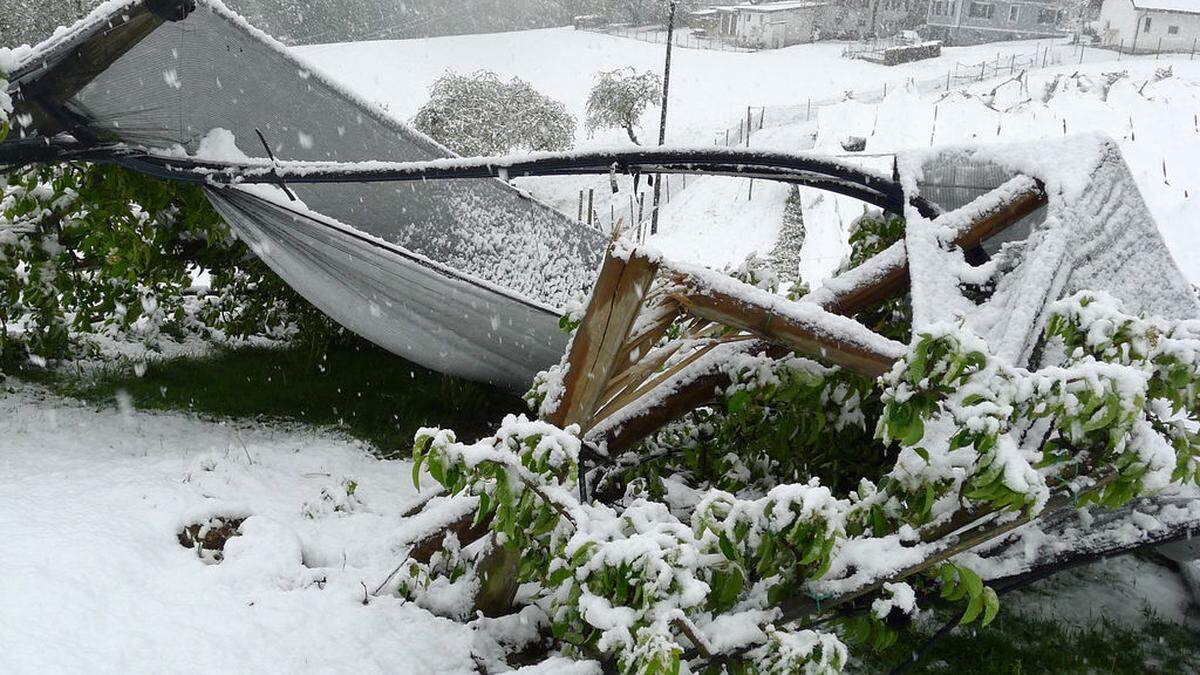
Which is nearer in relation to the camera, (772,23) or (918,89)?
(918,89)

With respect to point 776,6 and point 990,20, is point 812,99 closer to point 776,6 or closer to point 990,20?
point 776,6

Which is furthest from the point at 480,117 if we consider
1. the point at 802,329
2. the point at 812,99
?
the point at 802,329

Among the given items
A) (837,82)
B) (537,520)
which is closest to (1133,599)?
(537,520)

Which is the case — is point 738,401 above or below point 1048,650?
above

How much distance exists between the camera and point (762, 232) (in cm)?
2012

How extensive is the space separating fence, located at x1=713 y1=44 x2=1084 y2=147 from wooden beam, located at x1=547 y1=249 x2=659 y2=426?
2489 cm

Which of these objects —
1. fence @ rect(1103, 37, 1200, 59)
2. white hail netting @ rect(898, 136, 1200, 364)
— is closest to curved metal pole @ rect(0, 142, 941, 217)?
white hail netting @ rect(898, 136, 1200, 364)

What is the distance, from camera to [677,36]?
47312 millimetres

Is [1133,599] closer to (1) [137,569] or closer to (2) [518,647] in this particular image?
(2) [518,647]

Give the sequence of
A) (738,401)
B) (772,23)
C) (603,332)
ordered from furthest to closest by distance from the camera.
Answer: (772,23) < (738,401) < (603,332)

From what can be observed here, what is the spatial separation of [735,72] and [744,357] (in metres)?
38.2

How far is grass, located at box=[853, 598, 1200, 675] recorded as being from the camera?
3.65m

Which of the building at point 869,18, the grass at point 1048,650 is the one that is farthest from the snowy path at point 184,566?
the building at point 869,18

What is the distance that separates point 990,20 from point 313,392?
1967 inches
